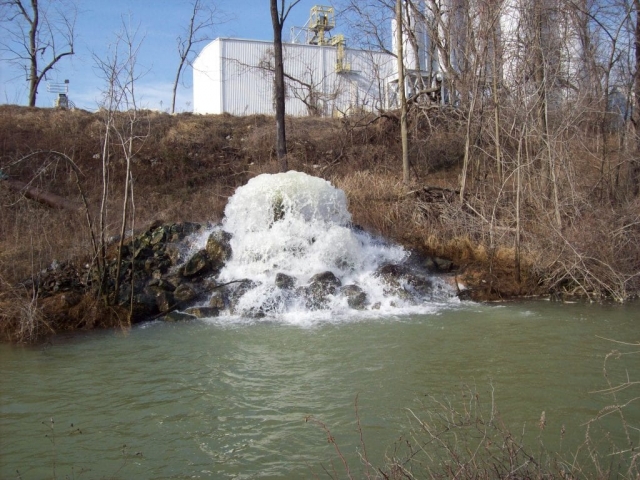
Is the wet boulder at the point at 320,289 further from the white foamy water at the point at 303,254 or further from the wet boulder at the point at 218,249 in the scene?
the wet boulder at the point at 218,249

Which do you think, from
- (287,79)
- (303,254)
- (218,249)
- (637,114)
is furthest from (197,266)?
(287,79)

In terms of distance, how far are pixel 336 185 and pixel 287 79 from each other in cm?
1602

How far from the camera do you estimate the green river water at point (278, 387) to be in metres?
5.77

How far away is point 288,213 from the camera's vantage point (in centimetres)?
1452

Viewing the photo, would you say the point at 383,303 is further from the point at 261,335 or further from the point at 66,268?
the point at 66,268

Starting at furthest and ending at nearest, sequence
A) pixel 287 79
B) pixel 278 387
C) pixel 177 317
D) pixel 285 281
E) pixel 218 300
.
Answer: pixel 287 79
pixel 285 281
pixel 218 300
pixel 177 317
pixel 278 387

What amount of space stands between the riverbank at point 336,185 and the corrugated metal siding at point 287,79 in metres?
6.09

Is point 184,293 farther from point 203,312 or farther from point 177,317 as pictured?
point 177,317

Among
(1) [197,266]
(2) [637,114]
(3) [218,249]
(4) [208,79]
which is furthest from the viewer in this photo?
(4) [208,79]

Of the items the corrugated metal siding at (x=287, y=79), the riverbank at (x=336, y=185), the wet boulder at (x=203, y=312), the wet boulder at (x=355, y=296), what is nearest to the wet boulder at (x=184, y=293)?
the wet boulder at (x=203, y=312)

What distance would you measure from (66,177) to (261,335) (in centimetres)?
1302

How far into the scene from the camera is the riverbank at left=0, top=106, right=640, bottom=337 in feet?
41.3

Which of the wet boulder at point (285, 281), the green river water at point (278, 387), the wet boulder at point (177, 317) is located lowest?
the green river water at point (278, 387)

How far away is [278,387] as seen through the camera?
7609 millimetres
